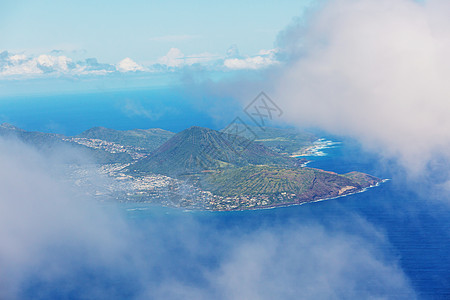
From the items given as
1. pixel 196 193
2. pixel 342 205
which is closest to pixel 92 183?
pixel 196 193

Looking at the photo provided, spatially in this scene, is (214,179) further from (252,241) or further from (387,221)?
(387,221)

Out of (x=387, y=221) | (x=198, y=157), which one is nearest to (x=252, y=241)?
(x=387, y=221)

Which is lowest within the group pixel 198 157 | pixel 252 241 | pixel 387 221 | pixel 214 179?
pixel 252 241

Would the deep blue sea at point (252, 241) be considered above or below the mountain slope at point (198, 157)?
below

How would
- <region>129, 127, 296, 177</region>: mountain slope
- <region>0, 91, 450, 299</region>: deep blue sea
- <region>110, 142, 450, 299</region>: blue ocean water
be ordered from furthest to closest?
<region>129, 127, 296, 177</region>: mountain slope → <region>110, 142, 450, 299</region>: blue ocean water → <region>0, 91, 450, 299</region>: deep blue sea

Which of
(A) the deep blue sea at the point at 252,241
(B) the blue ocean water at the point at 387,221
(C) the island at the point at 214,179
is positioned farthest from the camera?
(C) the island at the point at 214,179

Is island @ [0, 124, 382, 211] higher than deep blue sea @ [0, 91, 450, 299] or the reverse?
higher

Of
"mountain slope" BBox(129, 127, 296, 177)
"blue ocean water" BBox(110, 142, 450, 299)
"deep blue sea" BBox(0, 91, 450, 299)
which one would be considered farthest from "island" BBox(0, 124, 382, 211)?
"deep blue sea" BBox(0, 91, 450, 299)

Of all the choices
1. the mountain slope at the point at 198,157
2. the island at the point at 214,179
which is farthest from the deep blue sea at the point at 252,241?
the mountain slope at the point at 198,157

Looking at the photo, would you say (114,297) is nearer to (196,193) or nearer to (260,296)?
(260,296)

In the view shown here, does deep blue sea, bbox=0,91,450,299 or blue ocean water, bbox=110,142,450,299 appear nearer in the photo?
deep blue sea, bbox=0,91,450,299

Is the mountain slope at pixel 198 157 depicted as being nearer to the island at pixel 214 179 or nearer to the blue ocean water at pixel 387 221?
the island at pixel 214 179

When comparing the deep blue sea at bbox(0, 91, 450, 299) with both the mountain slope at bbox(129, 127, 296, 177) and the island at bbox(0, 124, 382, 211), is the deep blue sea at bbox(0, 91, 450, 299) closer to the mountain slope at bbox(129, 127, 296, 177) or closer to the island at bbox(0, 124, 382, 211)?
the island at bbox(0, 124, 382, 211)
